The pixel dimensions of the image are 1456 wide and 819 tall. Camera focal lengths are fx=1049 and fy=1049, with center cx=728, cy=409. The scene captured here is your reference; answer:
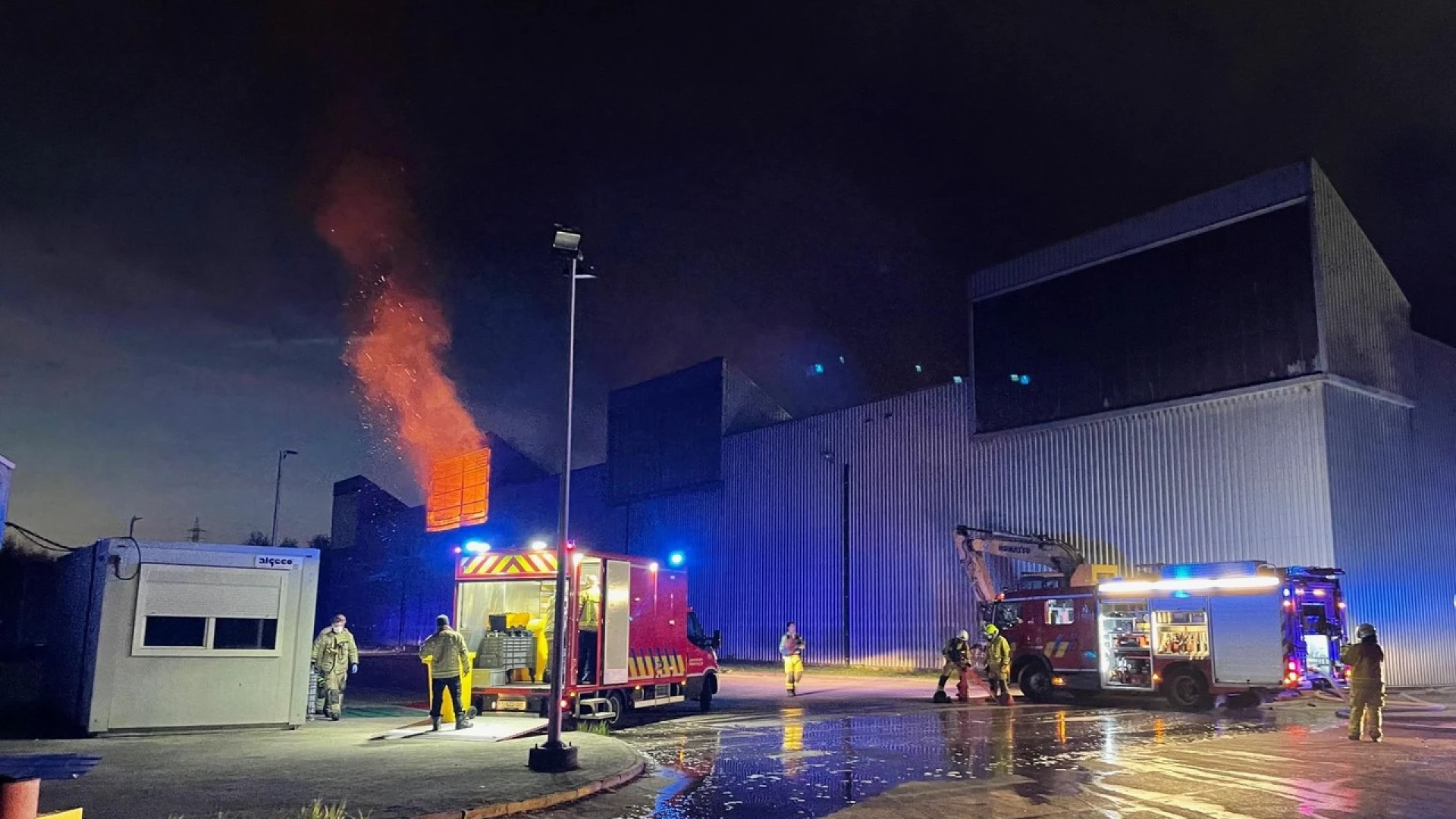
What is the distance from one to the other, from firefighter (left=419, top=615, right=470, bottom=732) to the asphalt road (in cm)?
252

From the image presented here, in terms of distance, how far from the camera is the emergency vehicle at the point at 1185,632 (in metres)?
19.6

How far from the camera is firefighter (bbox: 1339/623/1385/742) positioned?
1480cm

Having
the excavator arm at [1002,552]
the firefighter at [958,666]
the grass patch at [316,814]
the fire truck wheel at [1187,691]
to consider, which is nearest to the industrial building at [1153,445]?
the excavator arm at [1002,552]

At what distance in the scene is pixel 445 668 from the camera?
1495 cm

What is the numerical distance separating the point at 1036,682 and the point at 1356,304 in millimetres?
13520

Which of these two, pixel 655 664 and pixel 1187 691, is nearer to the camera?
pixel 655 664

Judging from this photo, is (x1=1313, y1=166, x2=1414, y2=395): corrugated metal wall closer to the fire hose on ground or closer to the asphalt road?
the fire hose on ground

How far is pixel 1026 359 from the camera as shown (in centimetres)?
3309

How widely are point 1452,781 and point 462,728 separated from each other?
39.7ft

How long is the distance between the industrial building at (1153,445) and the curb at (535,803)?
2047cm

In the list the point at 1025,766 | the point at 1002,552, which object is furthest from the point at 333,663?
the point at 1002,552

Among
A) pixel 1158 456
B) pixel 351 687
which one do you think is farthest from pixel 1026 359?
pixel 351 687

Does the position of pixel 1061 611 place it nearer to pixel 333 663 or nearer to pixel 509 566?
pixel 509 566

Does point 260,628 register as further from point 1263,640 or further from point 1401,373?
point 1401,373
